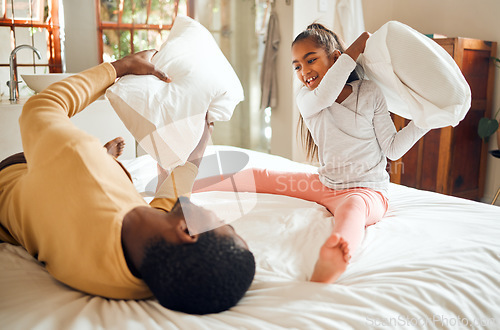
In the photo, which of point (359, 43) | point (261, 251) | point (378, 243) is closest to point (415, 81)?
point (359, 43)

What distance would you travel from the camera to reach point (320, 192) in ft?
4.77

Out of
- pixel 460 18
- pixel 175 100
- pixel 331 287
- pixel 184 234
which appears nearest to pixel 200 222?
pixel 184 234

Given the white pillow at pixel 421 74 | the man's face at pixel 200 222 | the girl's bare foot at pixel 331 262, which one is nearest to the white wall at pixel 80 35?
the white pillow at pixel 421 74

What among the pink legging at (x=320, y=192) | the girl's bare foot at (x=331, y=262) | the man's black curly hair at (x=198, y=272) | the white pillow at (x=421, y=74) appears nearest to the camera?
the man's black curly hair at (x=198, y=272)

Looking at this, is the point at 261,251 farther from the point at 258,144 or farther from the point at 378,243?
the point at 258,144

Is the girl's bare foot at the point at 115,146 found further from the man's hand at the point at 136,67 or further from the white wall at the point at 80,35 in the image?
the white wall at the point at 80,35

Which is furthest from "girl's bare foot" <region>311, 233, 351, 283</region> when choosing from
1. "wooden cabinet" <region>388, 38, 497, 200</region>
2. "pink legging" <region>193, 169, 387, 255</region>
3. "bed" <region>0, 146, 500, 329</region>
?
"wooden cabinet" <region>388, 38, 497, 200</region>

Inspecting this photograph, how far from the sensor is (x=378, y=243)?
3.43ft

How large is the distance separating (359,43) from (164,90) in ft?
2.23

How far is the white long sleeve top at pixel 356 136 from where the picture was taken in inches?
55.4

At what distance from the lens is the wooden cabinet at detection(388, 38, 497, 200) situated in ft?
8.68

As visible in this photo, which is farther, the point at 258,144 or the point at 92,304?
the point at 258,144

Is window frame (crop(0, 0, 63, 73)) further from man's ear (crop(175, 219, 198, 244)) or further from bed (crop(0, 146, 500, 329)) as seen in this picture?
man's ear (crop(175, 219, 198, 244))

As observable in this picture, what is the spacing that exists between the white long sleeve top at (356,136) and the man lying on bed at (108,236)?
0.77 m
